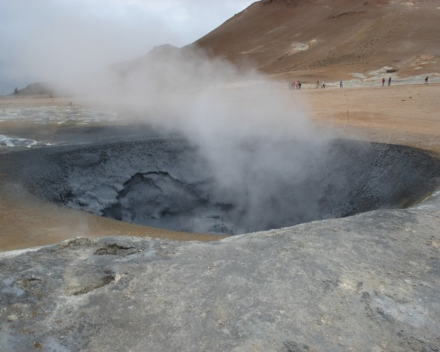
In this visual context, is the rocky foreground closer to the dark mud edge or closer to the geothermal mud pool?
the dark mud edge

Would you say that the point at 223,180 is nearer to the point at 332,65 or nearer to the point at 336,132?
the point at 336,132

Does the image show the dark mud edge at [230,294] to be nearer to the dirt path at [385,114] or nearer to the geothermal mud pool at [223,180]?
the geothermal mud pool at [223,180]

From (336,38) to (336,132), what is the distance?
27678 mm

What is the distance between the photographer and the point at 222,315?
214 cm

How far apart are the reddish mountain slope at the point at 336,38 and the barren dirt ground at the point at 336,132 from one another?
29.6 feet

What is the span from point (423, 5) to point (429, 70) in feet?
51.7

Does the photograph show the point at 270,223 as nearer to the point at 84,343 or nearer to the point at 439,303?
the point at 439,303

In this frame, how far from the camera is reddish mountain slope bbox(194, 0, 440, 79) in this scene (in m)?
25.2

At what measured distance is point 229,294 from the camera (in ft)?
7.54

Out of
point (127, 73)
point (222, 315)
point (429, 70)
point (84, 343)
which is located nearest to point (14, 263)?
point (84, 343)

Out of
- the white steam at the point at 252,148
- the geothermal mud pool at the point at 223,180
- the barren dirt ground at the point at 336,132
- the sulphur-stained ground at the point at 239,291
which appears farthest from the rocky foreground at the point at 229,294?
the white steam at the point at 252,148

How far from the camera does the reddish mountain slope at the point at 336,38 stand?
25188mm

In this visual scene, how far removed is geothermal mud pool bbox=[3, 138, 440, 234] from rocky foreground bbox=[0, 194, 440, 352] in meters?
2.97

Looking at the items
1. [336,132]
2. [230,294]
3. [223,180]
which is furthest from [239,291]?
→ [336,132]
